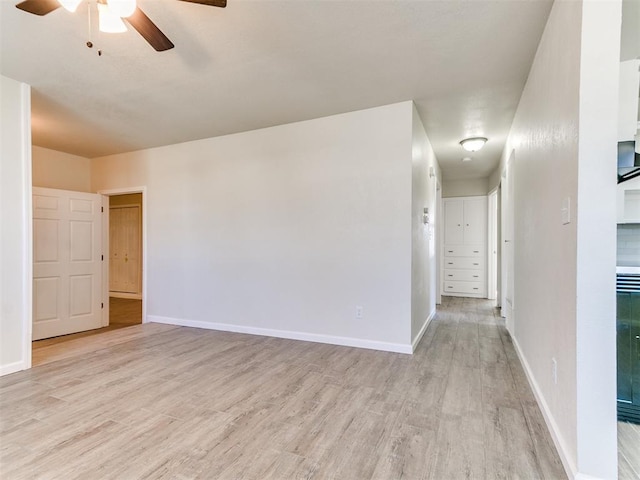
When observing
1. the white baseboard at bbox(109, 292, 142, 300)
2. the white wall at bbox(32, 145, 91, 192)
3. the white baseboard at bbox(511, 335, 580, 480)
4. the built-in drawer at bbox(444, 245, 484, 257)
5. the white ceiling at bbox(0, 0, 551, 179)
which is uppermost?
the white ceiling at bbox(0, 0, 551, 179)

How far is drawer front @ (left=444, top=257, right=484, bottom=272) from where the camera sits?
662 cm

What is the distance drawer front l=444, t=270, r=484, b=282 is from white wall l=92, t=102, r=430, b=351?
4128 millimetres

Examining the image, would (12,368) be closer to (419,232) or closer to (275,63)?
(275,63)

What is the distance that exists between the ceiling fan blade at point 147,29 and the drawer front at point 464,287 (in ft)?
21.7

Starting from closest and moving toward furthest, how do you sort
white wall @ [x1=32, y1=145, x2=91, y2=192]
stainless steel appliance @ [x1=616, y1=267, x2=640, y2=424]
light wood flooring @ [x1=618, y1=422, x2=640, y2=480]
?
light wood flooring @ [x1=618, y1=422, x2=640, y2=480], stainless steel appliance @ [x1=616, y1=267, x2=640, y2=424], white wall @ [x1=32, y1=145, x2=91, y2=192]

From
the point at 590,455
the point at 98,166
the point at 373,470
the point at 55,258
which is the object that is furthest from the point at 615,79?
the point at 98,166

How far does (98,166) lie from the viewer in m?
5.24

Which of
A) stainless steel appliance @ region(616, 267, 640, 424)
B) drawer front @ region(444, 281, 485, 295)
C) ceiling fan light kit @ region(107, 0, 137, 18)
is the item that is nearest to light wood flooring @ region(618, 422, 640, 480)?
stainless steel appliance @ region(616, 267, 640, 424)

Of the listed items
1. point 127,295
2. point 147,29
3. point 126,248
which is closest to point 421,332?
point 147,29

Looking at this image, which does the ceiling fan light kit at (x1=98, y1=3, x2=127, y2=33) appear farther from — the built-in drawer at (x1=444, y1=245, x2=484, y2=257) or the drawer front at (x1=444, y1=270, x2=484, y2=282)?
the drawer front at (x1=444, y1=270, x2=484, y2=282)

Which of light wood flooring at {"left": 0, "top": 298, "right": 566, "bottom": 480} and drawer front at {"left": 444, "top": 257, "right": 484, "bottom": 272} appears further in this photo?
drawer front at {"left": 444, "top": 257, "right": 484, "bottom": 272}

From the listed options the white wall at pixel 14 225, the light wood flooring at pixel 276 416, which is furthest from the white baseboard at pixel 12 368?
the light wood flooring at pixel 276 416

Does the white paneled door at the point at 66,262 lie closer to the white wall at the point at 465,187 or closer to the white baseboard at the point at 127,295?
the white baseboard at the point at 127,295

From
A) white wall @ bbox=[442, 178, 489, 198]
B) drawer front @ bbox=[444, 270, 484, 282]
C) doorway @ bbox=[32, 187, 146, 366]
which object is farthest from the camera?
white wall @ bbox=[442, 178, 489, 198]
